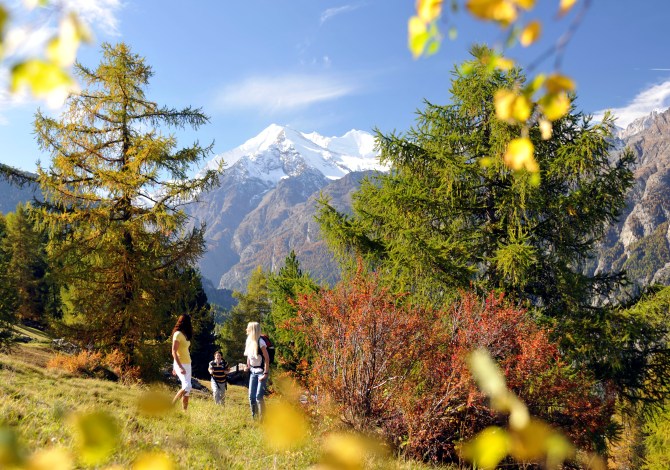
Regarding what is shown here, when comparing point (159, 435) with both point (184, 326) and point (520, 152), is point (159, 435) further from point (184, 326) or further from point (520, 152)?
point (520, 152)

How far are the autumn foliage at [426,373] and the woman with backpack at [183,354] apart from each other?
2.09 metres

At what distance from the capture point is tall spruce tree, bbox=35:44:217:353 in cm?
1439

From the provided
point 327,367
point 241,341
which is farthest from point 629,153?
point 241,341

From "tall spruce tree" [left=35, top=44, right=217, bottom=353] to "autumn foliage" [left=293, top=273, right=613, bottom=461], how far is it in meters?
8.84

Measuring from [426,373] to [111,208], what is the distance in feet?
39.1

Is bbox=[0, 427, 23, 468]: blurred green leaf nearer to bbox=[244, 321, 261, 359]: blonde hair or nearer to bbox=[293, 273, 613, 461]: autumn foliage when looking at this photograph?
bbox=[293, 273, 613, 461]: autumn foliage

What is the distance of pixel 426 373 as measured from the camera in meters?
7.31

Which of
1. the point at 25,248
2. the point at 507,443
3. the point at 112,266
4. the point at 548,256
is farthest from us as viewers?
the point at 25,248

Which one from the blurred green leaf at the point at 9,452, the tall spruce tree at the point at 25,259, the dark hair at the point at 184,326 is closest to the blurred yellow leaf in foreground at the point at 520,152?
the blurred green leaf at the point at 9,452

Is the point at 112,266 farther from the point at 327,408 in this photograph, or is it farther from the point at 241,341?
the point at 241,341

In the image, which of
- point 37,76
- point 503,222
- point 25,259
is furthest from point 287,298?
point 25,259

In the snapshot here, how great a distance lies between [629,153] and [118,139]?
51.0 feet

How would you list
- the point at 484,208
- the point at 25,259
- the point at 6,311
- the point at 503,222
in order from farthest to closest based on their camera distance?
the point at 25,259, the point at 6,311, the point at 484,208, the point at 503,222

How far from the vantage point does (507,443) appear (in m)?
0.82
